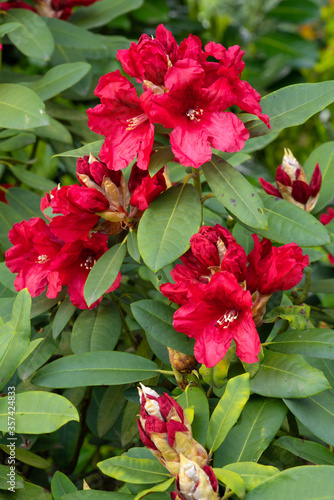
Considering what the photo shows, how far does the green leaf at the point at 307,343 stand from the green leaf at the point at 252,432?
9 cm

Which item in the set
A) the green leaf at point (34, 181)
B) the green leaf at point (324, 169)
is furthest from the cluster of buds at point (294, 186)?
the green leaf at point (34, 181)

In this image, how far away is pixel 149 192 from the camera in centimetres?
90

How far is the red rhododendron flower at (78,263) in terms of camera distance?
37.7 inches

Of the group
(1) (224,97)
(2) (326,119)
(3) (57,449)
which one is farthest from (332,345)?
(2) (326,119)

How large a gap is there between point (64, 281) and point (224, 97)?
1.36ft

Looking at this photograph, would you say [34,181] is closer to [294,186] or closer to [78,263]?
[78,263]

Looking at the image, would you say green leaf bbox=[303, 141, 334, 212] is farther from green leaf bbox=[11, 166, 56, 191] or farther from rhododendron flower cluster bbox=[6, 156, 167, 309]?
green leaf bbox=[11, 166, 56, 191]

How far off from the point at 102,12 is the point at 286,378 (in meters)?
1.32

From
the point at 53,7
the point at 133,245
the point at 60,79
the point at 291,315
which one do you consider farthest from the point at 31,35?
the point at 291,315

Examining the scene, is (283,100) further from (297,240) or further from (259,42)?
(259,42)

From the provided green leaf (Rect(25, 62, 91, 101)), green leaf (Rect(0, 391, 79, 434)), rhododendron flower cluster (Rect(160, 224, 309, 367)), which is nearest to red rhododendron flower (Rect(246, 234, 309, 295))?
rhododendron flower cluster (Rect(160, 224, 309, 367))

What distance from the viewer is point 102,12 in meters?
1.69

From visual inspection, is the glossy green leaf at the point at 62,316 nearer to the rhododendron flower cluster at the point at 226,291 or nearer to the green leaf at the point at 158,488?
the rhododendron flower cluster at the point at 226,291

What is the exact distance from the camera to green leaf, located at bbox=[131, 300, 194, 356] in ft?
2.97
